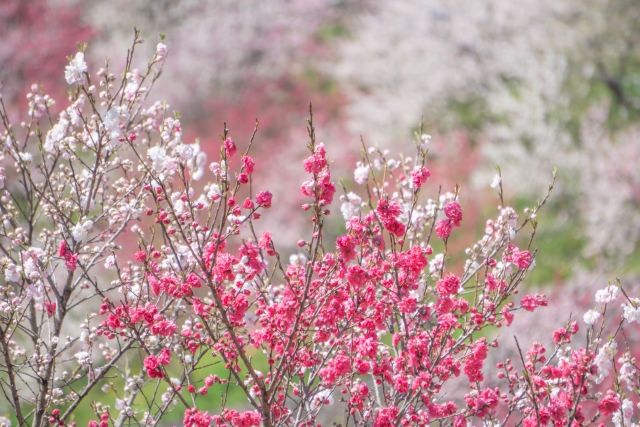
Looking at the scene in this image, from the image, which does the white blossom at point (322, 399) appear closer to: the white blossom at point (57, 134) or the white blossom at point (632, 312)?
the white blossom at point (632, 312)

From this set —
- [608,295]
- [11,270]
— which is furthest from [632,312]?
[11,270]

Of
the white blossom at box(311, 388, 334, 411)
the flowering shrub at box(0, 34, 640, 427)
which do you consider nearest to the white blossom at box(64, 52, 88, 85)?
the flowering shrub at box(0, 34, 640, 427)

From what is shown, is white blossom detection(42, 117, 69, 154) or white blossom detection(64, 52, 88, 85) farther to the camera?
white blossom detection(42, 117, 69, 154)

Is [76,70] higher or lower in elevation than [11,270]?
higher

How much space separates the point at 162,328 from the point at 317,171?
900 millimetres

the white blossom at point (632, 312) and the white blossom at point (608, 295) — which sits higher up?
the white blossom at point (608, 295)

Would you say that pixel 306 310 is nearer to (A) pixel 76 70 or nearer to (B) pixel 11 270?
(B) pixel 11 270

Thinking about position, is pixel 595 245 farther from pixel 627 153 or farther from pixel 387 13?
pixel 387 13

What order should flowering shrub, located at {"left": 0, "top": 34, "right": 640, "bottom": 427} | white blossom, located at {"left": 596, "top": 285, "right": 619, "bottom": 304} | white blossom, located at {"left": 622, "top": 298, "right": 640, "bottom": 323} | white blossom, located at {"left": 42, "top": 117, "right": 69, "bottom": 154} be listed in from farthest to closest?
white blossom, located at {"left": 42, "top": 117, "right": 69, "bottom": 154}
white blossom, located at {"left": 596, "top": 285, "right": 619, "bottom": 304}
white blossom, located at {"left": 622, "top": 298, "right": 640, "bottom": 323}
flowering shrub, located at {"left": 0, "top": 34, "right": 640, "bottom": 427}

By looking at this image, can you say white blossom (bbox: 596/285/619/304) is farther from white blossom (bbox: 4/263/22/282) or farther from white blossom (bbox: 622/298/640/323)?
white blossom (bbox: 4/263/22/282)

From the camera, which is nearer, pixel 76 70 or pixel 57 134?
pixel 76 70

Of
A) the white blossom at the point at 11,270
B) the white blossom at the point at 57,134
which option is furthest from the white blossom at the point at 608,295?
the white blossom at the point at 57,134

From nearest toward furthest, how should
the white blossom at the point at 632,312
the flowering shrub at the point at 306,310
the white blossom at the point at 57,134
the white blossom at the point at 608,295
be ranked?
the flowering shrub at the point at 306,310
the white blossom at the point at 632,312
the white blossom at the point at 608,295
the white blossom at the point at 57,134

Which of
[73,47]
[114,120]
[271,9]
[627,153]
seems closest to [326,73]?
[271,9]
